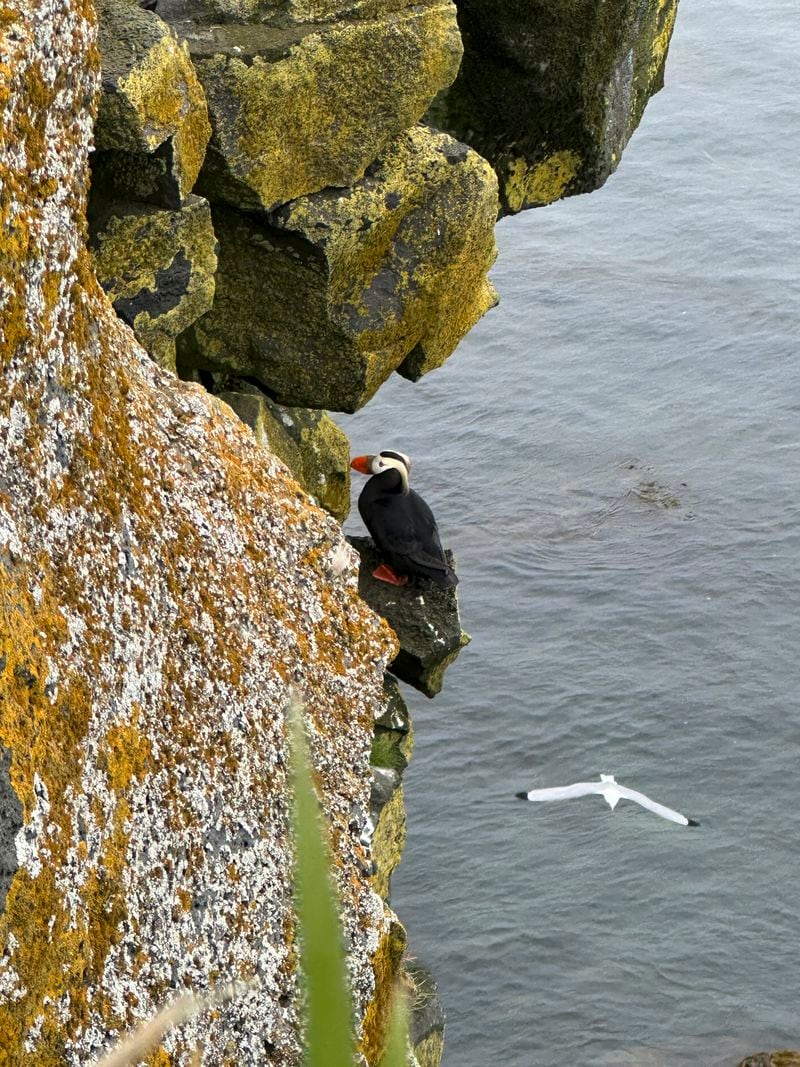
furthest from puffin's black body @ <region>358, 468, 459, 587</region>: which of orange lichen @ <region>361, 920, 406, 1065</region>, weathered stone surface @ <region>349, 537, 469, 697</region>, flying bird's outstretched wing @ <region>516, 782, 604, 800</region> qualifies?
flying bird's outstretched wing @ <region>516, 782, 604, 800</region>

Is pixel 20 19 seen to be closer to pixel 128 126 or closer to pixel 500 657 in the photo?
pixel 128 126

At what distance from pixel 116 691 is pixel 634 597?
33.0m

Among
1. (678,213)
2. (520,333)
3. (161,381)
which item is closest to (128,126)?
(161,381)

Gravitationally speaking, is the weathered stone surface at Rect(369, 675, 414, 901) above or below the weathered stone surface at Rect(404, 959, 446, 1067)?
above

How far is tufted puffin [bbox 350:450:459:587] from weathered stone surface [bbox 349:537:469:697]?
0.13 metres

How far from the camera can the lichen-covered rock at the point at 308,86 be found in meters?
9.26

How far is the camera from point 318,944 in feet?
3.81

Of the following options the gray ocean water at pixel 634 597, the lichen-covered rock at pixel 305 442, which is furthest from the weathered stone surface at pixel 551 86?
the gray ocean water at pixel 634 597

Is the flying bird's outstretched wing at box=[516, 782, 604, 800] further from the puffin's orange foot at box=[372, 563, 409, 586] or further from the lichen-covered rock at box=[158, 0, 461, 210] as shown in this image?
the lichen-covered rock at box=[158, 0, 461, 210]

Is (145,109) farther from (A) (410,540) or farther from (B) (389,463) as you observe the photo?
(B) (389,463)

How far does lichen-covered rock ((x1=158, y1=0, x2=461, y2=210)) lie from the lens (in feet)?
30.4

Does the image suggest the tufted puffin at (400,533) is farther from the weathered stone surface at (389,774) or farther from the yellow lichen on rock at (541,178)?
the yellow lichen on rock at (541,178)

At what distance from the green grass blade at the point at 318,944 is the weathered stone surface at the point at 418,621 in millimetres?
10938

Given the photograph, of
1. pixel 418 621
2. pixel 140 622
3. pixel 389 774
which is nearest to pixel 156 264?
pixel 389 774
